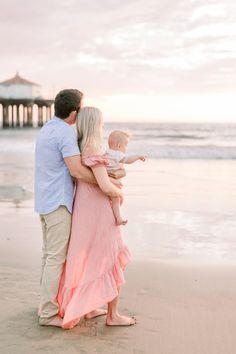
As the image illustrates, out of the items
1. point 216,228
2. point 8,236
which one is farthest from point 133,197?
point 8,236

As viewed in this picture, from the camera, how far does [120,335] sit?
3.62m

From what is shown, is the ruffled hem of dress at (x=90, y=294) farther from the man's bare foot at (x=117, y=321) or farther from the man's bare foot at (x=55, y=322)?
the man's bare foot at (x=117, y=321)

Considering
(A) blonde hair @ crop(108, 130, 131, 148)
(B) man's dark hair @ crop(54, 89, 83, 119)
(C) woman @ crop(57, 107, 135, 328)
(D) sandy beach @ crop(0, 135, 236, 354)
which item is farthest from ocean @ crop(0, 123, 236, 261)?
(B) man's dark hair @ crop(54, 89, 83, 119)

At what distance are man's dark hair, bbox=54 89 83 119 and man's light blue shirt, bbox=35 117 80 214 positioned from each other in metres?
0.06

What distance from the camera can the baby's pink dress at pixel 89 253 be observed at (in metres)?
3.63

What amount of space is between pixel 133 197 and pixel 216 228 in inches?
114

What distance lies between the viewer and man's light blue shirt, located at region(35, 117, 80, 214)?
3.57 m

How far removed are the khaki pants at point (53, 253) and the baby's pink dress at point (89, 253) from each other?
0.05 metres

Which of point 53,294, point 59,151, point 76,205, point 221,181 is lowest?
point 221,181

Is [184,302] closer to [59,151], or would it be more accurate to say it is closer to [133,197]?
[59,151]

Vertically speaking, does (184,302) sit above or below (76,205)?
below

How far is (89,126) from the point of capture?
11.6 feet

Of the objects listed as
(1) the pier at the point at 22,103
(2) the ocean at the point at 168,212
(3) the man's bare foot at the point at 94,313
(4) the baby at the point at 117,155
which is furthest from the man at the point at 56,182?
(1) the pier at the point at 22,103

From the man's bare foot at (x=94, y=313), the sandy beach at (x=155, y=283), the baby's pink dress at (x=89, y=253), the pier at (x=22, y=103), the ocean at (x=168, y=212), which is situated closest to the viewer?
the sandy beach at (x=155, y=283)
